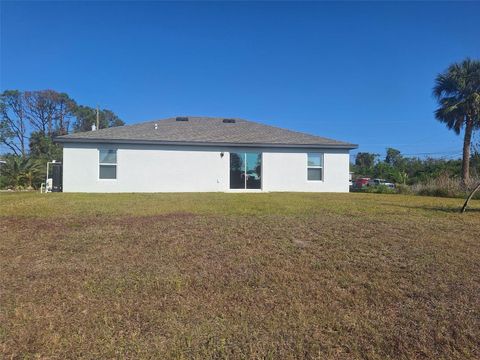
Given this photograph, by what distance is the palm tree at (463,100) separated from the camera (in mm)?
22797

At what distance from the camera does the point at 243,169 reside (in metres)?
17.0

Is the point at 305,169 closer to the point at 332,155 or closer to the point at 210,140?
the point at 332,155

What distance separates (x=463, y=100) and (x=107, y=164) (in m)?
23.7

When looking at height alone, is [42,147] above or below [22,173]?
above

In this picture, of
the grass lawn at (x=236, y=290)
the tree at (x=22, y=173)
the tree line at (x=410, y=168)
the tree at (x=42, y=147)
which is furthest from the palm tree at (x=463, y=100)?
the tree at (x=42, y=147)

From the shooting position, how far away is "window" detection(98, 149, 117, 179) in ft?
51.7

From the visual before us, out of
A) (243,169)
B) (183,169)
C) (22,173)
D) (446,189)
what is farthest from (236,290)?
(22,173)

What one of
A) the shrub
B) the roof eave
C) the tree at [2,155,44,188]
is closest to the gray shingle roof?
the roof eave

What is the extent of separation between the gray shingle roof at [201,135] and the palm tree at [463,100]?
1124 cm

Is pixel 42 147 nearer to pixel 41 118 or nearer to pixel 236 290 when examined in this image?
pixel 41 118

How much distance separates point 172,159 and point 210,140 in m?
2.08

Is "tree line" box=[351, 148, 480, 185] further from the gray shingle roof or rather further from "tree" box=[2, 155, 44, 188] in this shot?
"tree" box=[2, 155, 44, 188]

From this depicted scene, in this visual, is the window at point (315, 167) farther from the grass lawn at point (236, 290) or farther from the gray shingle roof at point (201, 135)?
the grass lawn at point (236, 290)

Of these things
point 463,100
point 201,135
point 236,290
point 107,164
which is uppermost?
point 463,100
